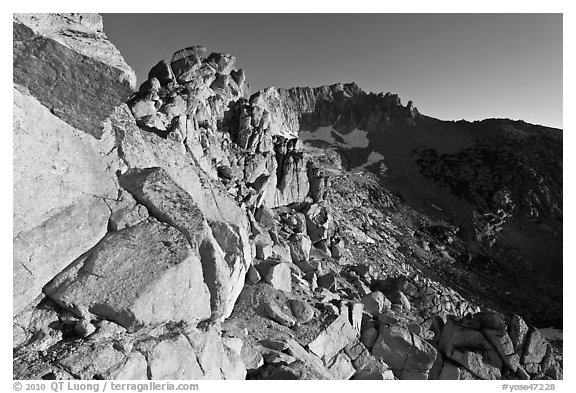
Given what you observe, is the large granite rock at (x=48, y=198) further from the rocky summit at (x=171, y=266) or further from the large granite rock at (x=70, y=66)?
the large granite rock at (x=70, y=66)

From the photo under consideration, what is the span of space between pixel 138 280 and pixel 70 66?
7.28 meters

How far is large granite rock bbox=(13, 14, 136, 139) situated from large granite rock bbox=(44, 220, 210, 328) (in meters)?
4.61

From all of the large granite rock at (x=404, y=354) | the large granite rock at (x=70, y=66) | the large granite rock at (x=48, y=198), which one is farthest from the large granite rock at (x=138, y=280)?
the large granite rock at (x=404, y=354)

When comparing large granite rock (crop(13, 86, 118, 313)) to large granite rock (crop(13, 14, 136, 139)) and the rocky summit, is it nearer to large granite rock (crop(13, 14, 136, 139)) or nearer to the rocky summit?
the rocky summit

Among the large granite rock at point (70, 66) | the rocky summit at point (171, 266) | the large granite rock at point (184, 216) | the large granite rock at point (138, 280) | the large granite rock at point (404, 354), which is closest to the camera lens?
the rocky summit at point (171, 266)

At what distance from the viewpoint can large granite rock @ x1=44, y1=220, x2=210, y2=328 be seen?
11.5 m

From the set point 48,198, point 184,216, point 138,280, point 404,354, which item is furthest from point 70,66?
point 404,354

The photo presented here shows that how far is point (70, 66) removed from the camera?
11.7m

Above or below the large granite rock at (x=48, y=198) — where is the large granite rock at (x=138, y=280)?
below

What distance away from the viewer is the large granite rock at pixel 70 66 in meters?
11.3

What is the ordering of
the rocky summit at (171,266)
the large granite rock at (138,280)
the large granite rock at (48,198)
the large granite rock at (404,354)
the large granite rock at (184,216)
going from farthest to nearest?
the large granite rock at (404,354), the large granite rock at (184,216), the large granite rock at (138,280), the rocky summit at (171,266), the large granite rock at (48,198)

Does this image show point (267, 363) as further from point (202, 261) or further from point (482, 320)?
point (482, 320)

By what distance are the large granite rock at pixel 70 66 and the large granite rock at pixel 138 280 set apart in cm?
461

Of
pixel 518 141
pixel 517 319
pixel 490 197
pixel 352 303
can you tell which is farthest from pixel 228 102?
pixel 518 141
